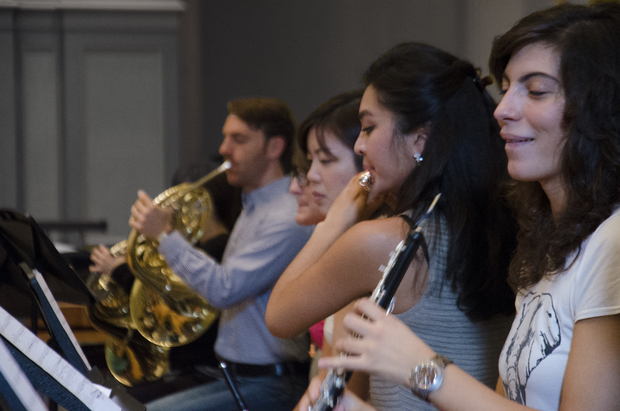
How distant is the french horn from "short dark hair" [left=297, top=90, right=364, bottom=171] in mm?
646

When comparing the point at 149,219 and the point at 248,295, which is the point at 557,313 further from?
the point at 149,219

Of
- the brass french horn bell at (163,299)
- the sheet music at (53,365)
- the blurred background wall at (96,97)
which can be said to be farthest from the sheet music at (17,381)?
the blurred background wall at (96,97)

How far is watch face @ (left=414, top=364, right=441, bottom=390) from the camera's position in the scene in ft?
2.64

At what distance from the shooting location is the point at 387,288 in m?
0.85

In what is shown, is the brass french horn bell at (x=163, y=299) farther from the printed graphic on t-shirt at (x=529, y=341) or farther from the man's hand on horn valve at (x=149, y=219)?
the printed graphic on t-shirt at (x=529, y=341)

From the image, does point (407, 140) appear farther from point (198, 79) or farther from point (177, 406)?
point (198, 79)

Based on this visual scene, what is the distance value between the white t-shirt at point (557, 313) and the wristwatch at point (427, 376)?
16 cm

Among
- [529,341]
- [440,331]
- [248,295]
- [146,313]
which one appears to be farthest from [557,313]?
[146,313]

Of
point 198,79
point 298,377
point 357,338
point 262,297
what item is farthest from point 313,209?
point 198,79

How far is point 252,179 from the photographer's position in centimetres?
219

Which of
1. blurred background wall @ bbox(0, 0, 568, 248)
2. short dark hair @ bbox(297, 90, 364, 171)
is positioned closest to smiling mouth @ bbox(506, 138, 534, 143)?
short dark hair @ bbox(297, 90, 364, 171)

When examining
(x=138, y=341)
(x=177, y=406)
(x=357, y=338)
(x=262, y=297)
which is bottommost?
(x=177, y=406)

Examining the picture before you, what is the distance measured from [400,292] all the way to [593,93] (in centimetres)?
50

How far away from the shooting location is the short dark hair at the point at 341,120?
162cm
